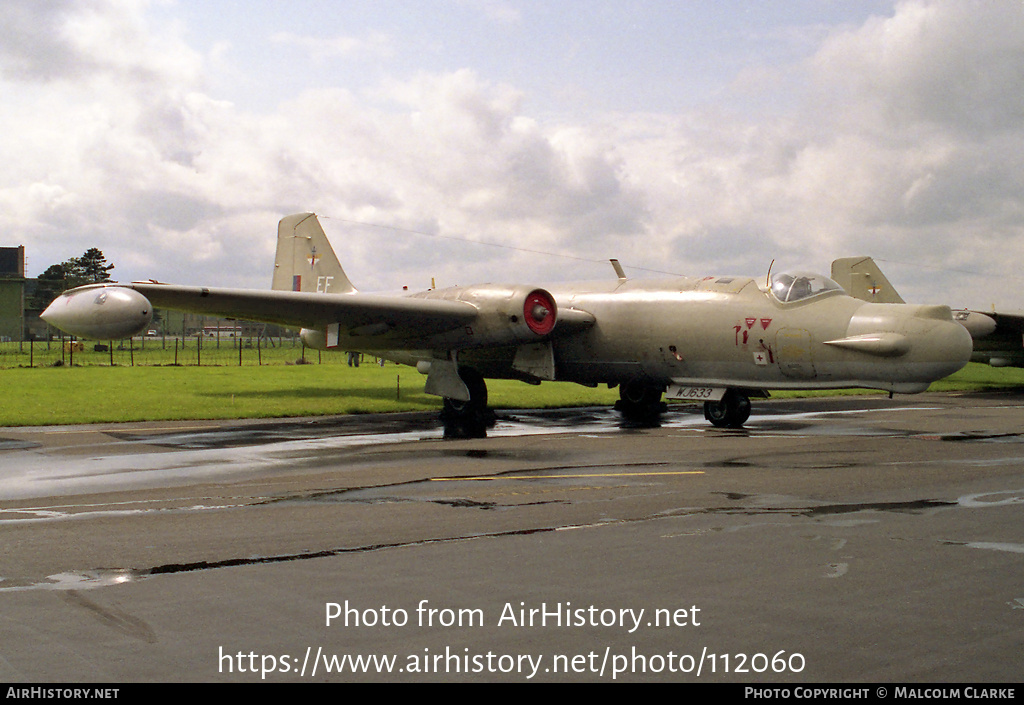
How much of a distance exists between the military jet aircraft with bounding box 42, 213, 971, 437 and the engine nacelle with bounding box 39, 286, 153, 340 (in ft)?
0.08

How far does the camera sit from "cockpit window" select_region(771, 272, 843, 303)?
16.6 m

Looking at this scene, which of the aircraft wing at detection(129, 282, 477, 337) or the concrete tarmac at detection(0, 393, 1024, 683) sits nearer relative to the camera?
the concrete tarmac at detection(0, 393, 1024, 683)

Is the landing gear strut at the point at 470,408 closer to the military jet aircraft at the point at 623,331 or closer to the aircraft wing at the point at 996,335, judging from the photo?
the military jet aircraft at the point at 623,331

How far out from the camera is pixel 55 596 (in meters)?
5.37

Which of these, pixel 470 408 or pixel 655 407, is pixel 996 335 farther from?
pixel 470 408

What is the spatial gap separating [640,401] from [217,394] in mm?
12700

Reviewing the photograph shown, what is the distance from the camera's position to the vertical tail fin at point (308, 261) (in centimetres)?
2519

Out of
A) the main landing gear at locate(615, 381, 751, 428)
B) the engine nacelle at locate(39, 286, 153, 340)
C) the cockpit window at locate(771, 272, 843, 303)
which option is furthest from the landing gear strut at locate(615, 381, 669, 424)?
the engine nacelle at locate(39, 286, 153, 340)

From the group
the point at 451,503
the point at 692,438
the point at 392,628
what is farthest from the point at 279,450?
the point at 392,628

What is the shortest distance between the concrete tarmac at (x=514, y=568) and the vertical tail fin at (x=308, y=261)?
505 inches

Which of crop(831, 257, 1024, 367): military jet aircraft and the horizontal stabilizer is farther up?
crop(831, 257, 1024, 367): military jet aircraft

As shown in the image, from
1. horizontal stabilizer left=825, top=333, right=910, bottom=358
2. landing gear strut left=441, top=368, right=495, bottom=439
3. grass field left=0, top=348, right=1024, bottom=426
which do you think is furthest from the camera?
grass field left=0, top=348, right=1024, bottom=426

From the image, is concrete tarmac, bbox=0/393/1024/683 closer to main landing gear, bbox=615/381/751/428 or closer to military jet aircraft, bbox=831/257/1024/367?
main landing gear, bbox=615/381/751/428

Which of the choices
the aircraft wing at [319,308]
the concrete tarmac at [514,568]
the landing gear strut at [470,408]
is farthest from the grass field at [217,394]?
the concrete tarmac at [514,568]
